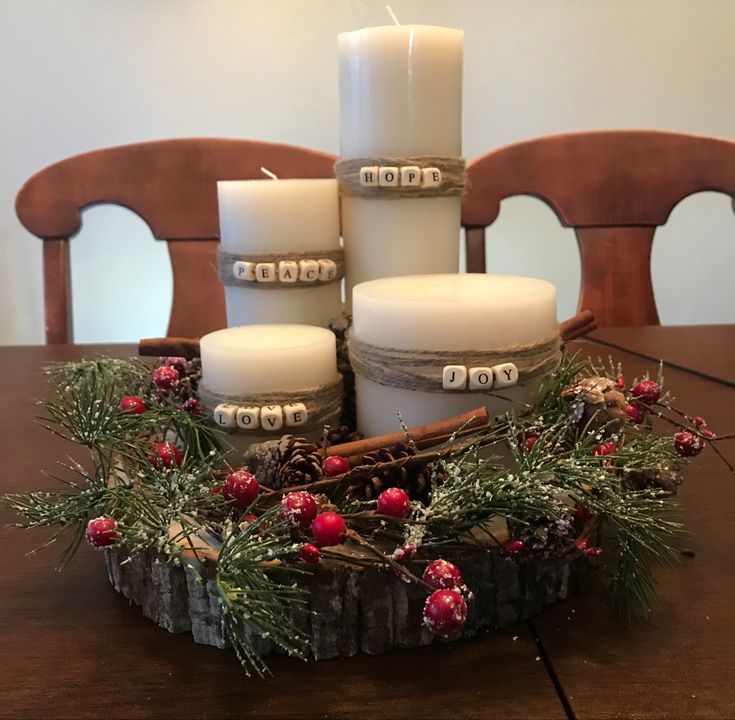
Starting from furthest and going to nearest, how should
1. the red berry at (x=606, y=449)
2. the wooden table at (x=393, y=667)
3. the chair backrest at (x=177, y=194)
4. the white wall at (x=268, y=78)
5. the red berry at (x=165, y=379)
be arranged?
the white wall at (x=268, y=78) < the chair backrest at (x=177, y=194) < the red berry at (x=165, y=379) < the red berry at (x=606, y=449) < the wooden table at (x=393, y=667)

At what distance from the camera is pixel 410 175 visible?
0.55 meters

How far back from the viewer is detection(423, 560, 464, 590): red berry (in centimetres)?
34

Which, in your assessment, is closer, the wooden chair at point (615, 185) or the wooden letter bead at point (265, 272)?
the wooden letter bead at point (265, 272)

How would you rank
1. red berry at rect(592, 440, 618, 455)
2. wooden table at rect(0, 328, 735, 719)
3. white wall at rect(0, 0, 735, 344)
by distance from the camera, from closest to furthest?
wooden table at rect(0, 328, 735, 719), red berry at rect(592, 440, 618, 455), white wall at rect(0, 0, 735, 344)

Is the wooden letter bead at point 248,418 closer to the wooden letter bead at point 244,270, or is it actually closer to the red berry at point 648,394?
the wooden letter bead at point 244,270

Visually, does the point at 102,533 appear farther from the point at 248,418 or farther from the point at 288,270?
the point at 288,270

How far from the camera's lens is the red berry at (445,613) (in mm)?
320

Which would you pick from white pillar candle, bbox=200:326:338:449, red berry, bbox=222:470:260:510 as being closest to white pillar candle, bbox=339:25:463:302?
white pillar candle, bbox=200:326:338:449

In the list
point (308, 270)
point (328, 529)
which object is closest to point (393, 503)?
point (328, 529)

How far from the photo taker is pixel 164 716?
1.04ft

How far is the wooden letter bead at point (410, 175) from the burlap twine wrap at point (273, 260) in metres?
0.07

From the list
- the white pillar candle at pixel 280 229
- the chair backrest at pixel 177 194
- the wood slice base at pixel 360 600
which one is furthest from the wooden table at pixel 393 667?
the chair backrest at pixel 177 194

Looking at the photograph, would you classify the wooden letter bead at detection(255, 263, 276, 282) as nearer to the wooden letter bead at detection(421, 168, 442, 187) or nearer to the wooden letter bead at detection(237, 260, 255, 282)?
the wooden letter bead at detection(237, 260, 255, 282)

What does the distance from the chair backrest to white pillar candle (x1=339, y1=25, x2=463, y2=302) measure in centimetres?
65
